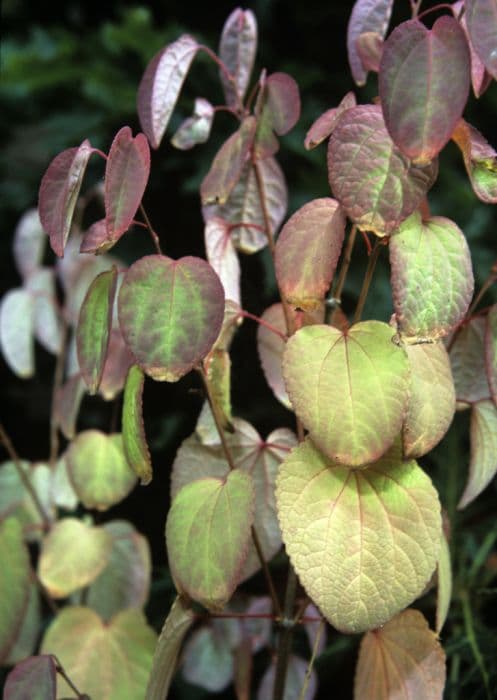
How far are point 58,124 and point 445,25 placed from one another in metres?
1.07

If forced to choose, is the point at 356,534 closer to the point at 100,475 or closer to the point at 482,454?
the point at 482,454

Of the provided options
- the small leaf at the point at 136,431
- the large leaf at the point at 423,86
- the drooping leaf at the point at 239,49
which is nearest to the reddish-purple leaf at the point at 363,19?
the drooping leaf at the point at 239,49

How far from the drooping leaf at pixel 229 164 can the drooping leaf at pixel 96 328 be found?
12cm

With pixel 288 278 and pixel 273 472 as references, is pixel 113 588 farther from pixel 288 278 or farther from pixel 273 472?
pixel 288 278

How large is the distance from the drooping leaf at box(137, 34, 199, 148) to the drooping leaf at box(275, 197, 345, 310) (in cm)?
16

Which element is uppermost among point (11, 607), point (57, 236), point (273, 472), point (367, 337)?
point (57, 236)

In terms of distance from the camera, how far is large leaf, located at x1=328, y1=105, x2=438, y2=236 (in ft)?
1.84

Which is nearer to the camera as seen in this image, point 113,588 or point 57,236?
point 57,236

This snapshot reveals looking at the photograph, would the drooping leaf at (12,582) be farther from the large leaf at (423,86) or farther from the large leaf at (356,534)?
the large leaf at (423,86)

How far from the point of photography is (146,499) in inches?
55.5

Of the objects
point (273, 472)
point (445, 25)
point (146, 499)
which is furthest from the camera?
point (146, 499)

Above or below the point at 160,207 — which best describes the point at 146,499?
below

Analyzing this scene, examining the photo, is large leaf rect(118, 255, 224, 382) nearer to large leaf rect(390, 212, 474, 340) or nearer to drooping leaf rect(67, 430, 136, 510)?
large leaf rect(390, 212, 474, 340)

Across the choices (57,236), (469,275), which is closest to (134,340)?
(57,236)
